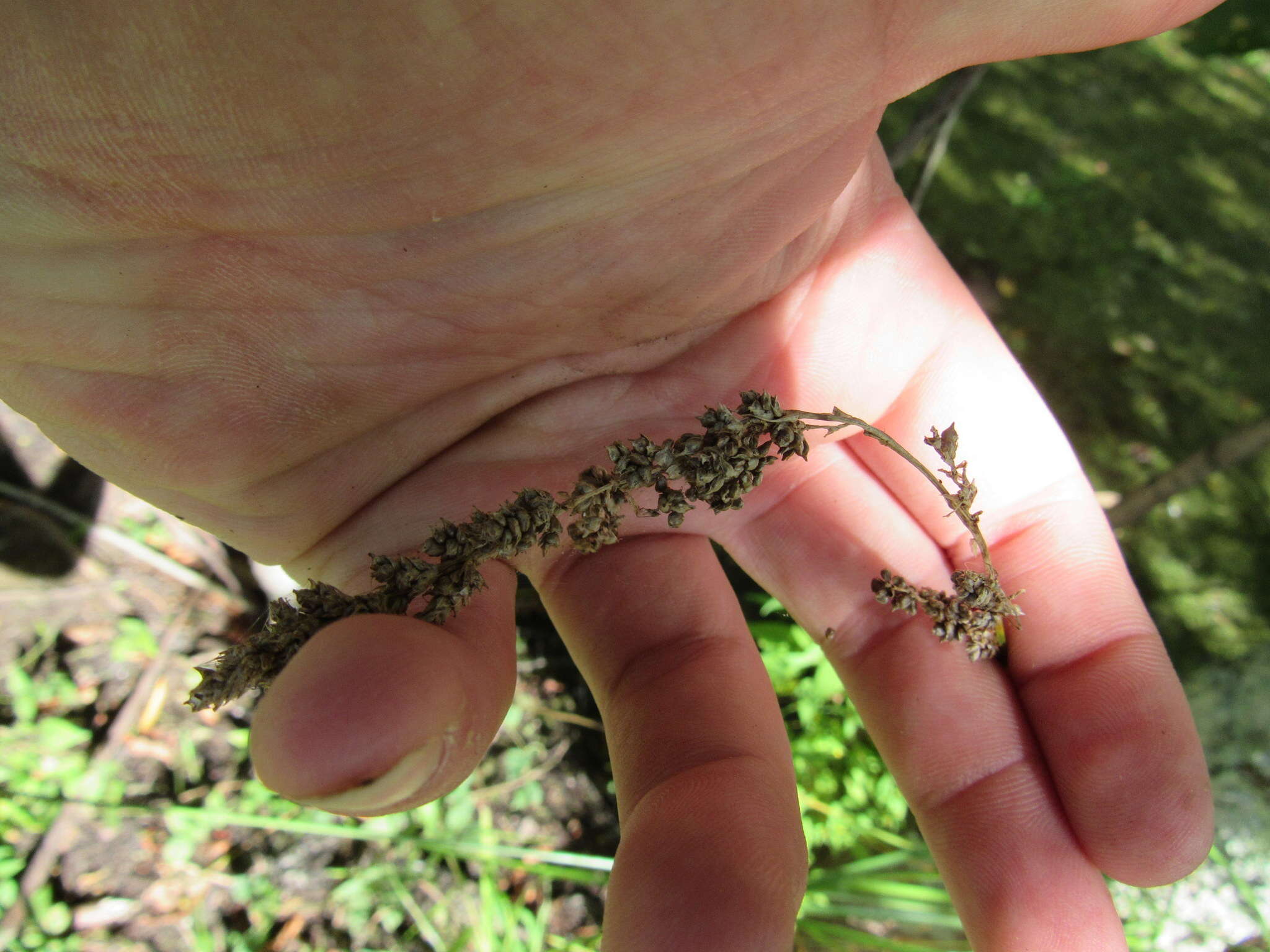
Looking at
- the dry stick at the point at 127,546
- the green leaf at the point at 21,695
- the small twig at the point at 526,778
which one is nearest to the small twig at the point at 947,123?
the small twig at the point at 526,778

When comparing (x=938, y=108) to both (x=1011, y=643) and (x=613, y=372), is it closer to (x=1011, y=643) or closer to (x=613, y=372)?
(x=613, y=372)

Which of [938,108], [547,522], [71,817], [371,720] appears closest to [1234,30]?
[938,108]

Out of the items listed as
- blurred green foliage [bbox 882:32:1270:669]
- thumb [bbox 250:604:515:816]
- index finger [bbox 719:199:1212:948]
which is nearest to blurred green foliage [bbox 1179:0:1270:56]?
index finger [bbox 719:199:1212:948]

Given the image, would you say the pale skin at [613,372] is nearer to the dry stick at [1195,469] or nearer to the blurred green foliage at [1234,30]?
the blurred green foliage at [1234,30]

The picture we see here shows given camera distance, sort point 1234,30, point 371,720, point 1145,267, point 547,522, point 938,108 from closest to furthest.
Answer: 1. point 371,720
2. point 547,522
3. point 1234,30
4. point 938,108
5. point 1145,267

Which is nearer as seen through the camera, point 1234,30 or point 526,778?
point 1234,30

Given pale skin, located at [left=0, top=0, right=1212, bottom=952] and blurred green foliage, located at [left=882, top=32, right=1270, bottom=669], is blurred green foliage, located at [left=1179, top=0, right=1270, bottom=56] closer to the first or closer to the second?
pale skin, located at [left=0, top=0, right=1212, bottom=952]
